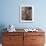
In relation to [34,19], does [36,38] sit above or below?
below

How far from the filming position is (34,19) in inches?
160

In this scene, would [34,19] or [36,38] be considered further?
[34,19]

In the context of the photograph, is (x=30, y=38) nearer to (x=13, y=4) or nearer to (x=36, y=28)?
(x=36, y=28)

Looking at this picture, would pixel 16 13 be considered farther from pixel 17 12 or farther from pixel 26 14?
pixel 26 14

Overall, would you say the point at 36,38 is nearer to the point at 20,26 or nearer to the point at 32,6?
the point at 20,26

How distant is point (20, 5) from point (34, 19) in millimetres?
646

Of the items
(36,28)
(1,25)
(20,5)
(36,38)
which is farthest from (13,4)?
(36,38)

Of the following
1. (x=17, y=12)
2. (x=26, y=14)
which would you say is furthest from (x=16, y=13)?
(x=26, y=14)

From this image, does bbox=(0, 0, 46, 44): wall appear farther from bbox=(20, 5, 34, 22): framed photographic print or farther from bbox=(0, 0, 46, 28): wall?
bbox=(20, 5, 34, 22): framed photographic print

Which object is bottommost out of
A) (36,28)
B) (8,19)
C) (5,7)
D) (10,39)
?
A: (10,39)

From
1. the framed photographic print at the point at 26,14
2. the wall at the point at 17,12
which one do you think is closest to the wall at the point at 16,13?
the wall at the point at 17,12

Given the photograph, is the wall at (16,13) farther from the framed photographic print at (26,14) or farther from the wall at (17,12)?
the framed photographic print at (26,14)

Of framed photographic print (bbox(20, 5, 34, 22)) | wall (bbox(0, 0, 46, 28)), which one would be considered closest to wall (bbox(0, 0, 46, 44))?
wall (bbox(0, 0, 46, 28))

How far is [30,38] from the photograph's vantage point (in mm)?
3557
